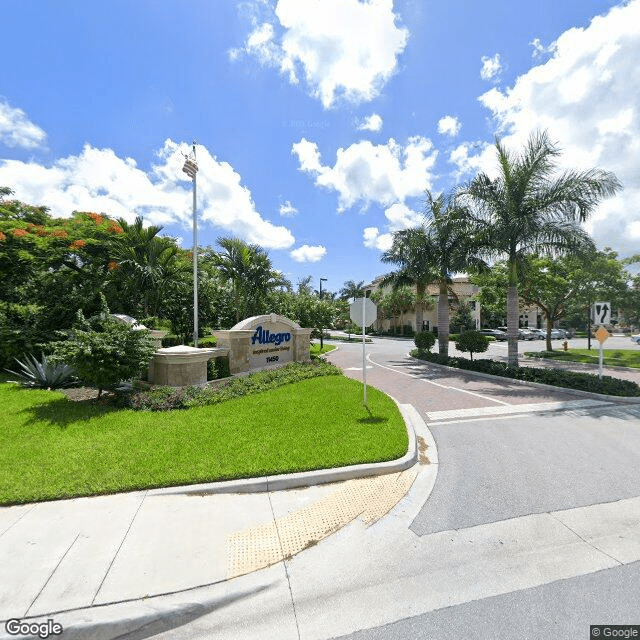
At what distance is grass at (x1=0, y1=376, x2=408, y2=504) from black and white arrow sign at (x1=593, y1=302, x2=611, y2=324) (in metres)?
8.02

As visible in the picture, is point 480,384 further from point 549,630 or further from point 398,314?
point 398,314

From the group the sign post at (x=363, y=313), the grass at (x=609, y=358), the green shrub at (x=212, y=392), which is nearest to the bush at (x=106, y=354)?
the green shrub at (x=212, y=392)

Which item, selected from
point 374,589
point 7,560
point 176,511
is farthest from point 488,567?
point 7,560

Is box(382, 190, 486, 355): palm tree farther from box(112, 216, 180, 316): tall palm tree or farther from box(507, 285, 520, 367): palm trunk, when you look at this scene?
box(112, 216, 180, 316): tall palm tree

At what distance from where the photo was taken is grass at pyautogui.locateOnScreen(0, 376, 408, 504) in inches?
180

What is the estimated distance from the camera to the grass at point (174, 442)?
15.0 ft

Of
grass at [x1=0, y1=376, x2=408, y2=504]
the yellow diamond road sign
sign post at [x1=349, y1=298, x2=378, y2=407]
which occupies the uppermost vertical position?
sign post at [x1=349, y1=298, x2=378, y2=407]

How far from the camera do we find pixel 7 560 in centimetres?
313

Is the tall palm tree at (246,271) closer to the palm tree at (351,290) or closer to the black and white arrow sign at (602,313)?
the black and white arrow sign at (602,313)

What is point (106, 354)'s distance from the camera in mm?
7609

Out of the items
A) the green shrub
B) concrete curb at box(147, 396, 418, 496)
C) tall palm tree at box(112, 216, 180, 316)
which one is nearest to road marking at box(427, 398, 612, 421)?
concrete curb at box(147, 396, 418, 496)

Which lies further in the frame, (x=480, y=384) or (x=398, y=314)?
(x=398, y=314)

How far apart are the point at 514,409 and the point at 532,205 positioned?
29.9 ft

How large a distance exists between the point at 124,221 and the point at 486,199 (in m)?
16.5
